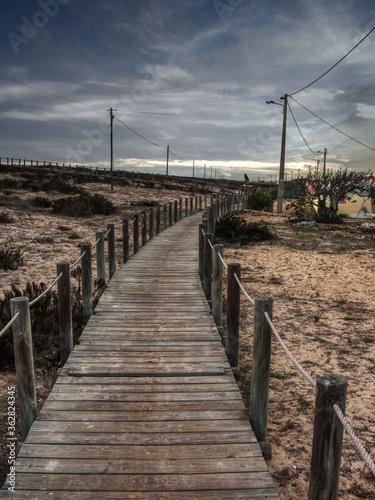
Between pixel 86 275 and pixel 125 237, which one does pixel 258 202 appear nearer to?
pixel 125 237

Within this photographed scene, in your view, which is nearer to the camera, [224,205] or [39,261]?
[39,261]

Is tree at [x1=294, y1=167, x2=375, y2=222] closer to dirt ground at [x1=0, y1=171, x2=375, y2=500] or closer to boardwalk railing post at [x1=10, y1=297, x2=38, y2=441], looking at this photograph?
dirt ground at [x1=0, y1=171, x2=375, y2=500]

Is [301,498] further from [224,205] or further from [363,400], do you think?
[224,205]

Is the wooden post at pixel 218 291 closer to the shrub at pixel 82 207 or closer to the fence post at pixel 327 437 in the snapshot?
the fence post at pixel 327 437

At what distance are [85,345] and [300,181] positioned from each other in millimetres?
24878

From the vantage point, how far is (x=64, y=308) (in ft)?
16.4

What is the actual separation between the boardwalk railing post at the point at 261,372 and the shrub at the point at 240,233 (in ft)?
43.9

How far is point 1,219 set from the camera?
17.7 meters

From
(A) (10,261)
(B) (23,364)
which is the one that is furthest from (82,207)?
(B) (23,364)

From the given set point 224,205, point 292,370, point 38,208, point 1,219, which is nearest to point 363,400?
point 292,370

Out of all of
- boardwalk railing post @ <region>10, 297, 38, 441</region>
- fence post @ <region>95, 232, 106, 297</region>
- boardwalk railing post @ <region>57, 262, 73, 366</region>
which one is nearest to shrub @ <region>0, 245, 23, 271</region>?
fence post @ <region>95, 232, 106, 297</region>

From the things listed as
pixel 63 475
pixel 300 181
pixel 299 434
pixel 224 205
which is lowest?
pixel 299 434

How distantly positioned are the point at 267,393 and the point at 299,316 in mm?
4523

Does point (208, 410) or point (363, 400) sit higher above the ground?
point (208, 410)
